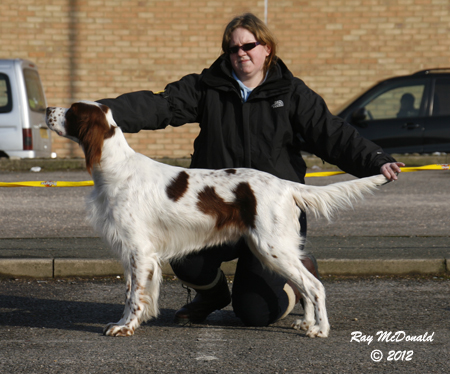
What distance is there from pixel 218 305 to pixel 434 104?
8526mm

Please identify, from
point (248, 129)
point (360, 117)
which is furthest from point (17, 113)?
point (248, 129)

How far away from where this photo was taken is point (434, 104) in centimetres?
1219

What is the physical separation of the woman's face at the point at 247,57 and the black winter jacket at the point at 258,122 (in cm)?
9

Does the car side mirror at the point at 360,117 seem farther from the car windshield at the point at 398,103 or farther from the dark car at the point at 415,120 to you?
the car windshield at the point at 398,103

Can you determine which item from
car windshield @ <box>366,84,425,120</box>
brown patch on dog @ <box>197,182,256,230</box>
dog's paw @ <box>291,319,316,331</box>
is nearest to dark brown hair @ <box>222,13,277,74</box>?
brown patch on dog @ <box>197,182,256,230</box>

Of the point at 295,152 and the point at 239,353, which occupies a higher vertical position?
the point at 295,152

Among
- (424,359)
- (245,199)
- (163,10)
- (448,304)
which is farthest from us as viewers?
(163,10)

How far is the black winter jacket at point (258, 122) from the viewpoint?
15.2ft

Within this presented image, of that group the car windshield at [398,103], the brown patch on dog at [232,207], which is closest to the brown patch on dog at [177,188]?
the brown patch on dog at [232,207]

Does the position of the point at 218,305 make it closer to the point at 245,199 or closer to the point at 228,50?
the point at 245,199

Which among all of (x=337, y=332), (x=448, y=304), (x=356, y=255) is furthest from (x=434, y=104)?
(x=337, y=332)

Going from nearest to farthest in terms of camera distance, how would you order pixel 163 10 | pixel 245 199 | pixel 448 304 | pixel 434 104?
pixel 245 199
pixel 448 304
pixel 434 104
pixel 163 10

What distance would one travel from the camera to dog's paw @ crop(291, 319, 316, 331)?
4.46 metres

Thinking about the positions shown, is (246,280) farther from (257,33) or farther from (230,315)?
(257,33)
